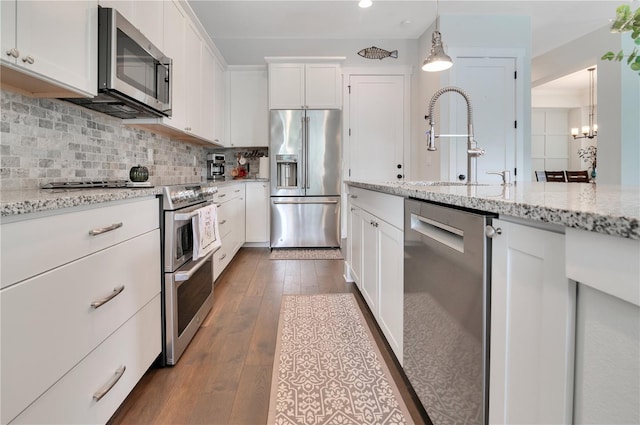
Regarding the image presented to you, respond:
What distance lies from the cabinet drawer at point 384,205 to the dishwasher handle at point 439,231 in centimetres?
16

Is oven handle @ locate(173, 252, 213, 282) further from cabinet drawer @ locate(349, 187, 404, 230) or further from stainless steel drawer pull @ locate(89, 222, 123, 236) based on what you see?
cabinet drawer @ locate(349, 187, 404, 230)

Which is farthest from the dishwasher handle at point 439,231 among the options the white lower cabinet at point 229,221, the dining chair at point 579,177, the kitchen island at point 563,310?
the dining chair at point 579,177

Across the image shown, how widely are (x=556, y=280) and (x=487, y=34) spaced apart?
14.9ft

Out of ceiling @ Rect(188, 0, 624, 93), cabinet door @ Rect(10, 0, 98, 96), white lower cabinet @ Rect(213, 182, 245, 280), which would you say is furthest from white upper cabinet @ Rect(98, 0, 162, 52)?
ceiling @ Rect(188, 0, 624, 93)

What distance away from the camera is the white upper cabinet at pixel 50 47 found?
119 cm

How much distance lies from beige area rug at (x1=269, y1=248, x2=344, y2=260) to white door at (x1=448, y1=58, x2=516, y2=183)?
5.69 feet

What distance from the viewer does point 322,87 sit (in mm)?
4500

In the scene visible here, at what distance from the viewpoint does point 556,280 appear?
1.98 ft

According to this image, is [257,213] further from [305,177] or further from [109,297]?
[109,297]

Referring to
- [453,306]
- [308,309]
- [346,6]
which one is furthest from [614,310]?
[346,6]

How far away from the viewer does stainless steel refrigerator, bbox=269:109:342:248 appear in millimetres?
4457

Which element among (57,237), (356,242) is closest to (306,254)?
(356,242)

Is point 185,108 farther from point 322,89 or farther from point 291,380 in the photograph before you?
point 291,380

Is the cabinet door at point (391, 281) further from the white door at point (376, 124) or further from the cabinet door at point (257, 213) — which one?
the white door at point (376, 124)
